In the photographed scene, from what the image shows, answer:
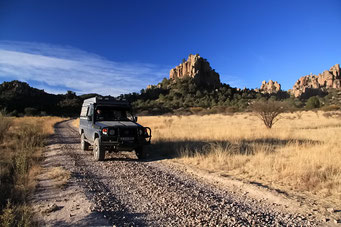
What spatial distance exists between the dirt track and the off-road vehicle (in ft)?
6.20

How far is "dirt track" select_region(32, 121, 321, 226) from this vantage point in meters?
3.75

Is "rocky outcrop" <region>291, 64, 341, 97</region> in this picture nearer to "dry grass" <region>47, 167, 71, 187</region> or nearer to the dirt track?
the dirt track

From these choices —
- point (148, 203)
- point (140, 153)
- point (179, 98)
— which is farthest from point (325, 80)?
point (148, 203)

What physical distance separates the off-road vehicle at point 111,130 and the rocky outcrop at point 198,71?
95.7 metres

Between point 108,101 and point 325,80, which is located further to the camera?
point 325,80

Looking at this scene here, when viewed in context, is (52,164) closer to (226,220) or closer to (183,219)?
(183,219)

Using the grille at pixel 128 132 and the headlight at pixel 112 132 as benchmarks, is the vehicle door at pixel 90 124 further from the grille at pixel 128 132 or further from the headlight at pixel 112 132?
the grille at pixel 128 132

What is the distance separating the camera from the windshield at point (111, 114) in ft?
32.9

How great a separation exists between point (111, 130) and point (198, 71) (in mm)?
106622

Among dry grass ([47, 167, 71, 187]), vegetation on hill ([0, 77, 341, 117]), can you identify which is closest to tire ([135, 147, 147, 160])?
dry grass ([47, 167, 71, 187])

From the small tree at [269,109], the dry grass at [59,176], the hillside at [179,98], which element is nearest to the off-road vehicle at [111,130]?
the dry grass at [59,176]

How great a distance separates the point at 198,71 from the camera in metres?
112

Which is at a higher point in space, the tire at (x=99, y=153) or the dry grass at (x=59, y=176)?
the tire at (x=99, y=153)

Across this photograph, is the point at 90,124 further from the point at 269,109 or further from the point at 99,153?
the point at 269,109
